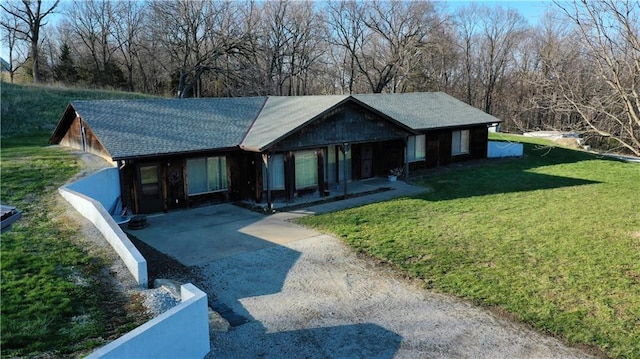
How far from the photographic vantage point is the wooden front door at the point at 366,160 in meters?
21.8

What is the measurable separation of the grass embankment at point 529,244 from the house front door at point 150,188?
5.14 metres

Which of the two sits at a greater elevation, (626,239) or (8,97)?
(8,97)

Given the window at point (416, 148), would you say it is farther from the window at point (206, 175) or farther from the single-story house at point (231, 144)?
the window at point (206, 175)

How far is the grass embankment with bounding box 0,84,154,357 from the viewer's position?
648cm

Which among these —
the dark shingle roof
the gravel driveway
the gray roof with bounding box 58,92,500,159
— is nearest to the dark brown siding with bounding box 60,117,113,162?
the gray roof with bounding box 58,92,500,159

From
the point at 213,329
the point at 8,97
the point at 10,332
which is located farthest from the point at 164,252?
the point at 8,97

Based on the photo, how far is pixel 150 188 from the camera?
16078 mm

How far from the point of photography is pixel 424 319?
871 centimetres

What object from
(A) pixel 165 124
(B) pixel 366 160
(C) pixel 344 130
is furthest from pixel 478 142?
(A) pixel 165 124

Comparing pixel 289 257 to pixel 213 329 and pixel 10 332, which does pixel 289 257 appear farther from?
pixel 10 332

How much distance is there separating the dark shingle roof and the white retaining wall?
2373 millimetres

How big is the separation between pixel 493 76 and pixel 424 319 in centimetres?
5055

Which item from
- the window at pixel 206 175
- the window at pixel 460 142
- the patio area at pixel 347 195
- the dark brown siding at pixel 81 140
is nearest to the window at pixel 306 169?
the patio area at pixel 347 195

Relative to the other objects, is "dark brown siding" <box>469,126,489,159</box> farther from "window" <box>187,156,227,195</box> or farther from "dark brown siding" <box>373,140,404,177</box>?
"window" <box>187,156,227,195</box>
